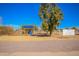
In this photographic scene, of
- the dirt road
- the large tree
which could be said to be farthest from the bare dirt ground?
the large tree

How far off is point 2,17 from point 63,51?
86 centimetres

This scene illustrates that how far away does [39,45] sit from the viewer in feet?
16.5

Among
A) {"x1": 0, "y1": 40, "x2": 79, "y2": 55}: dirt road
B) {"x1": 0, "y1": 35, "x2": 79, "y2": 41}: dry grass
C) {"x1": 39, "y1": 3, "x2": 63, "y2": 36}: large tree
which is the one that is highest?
{"x1": 39, "y1": 3, "x2": 63, "y2": 36}: large tree

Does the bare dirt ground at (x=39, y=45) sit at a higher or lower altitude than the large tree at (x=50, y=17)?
lower

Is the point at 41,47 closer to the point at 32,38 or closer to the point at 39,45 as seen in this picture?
the point at 39,45

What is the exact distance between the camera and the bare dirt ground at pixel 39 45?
5.02m

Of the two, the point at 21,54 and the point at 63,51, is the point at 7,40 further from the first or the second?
the point at 63,51

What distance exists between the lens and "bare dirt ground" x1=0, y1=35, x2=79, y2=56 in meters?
5.02

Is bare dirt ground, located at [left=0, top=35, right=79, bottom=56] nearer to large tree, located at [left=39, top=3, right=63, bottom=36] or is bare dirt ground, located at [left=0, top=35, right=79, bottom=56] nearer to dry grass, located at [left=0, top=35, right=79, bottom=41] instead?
dry grass, located at [left=0, top=35, right=79, bottom=41]

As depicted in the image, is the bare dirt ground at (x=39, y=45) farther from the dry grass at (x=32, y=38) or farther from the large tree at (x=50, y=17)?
the large tree at (x=50, y=17)

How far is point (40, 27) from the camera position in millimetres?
5023

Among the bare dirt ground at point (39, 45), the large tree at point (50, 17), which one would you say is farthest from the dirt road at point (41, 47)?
the large tree at point (50, 17)

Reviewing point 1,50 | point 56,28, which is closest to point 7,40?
point 1,50

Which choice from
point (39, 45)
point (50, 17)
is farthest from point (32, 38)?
point (50, 17)
